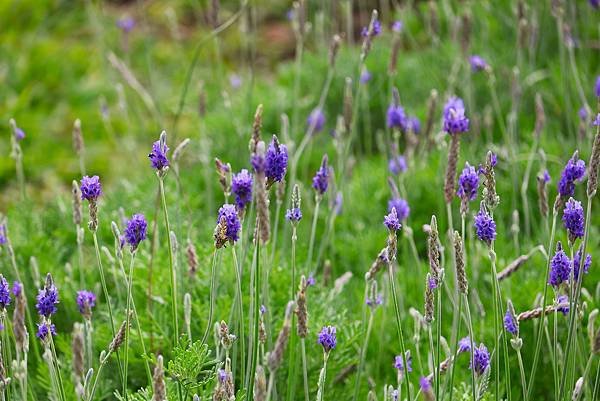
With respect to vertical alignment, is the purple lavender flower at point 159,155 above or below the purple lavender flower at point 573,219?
above

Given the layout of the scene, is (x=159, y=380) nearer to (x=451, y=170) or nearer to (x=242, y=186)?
(x=242, y=186)

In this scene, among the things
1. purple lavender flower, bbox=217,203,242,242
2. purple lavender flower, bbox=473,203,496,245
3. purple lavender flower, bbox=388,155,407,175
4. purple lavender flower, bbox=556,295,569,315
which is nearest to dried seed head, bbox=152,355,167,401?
purple lavender flower, bbox=217,203,242,242

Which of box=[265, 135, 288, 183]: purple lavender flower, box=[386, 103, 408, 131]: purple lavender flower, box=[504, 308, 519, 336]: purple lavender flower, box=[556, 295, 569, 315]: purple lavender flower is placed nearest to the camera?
box=[265, 135, 288, 183]: purple lavender flower

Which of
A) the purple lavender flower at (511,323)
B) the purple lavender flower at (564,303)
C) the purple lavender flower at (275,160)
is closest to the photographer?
the purple lavender flower at (275,160)

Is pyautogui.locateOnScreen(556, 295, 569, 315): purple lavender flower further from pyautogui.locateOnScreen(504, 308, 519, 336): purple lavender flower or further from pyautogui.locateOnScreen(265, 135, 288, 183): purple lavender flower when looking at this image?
pyautogui.locateOnScreen(265, 135, 288, 183): purple lavender flower

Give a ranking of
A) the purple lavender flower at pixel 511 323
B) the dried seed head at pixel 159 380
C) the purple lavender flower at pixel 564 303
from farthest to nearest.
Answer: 1. the purple lavender flower at pixel 564 303
2. the purple lavender flower at pixel 511 323
3. the dried seed head at pixel 159 380

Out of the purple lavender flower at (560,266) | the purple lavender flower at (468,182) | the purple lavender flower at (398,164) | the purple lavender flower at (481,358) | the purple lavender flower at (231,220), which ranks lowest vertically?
the purple lavender flower at (481,358)

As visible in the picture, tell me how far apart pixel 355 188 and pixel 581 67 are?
3.26ft

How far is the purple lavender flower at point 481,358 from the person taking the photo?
1357 millimetres

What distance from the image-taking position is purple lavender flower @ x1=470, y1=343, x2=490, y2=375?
1.36 metres

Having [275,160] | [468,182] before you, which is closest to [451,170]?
[468,182]

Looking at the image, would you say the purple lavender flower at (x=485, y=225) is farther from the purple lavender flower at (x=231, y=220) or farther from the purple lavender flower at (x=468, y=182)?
the purple lavender flower at (x=231, y=220)

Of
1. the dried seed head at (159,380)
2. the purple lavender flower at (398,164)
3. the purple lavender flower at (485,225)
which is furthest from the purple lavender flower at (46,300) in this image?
the purple lavender flower at (398,164)

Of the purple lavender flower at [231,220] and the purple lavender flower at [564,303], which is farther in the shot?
the purple lavender flower at [564,303]
